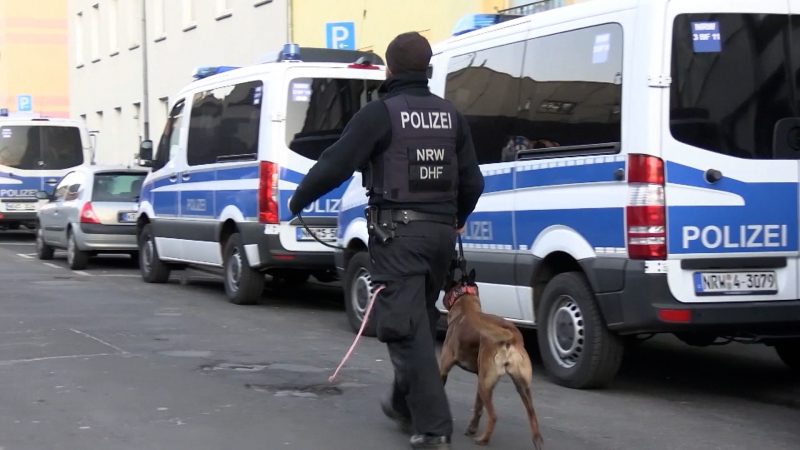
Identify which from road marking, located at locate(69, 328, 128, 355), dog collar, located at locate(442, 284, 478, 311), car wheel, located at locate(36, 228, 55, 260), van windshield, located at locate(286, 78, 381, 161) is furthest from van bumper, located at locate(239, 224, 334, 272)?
car wheel, located at locate(36, 228, 55, 260)

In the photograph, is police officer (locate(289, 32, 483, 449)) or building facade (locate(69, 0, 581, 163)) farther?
building facade (locate(69, 0, 581, 163))

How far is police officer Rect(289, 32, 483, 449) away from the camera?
17.6 ft

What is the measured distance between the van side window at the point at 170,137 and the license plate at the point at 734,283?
7964mm

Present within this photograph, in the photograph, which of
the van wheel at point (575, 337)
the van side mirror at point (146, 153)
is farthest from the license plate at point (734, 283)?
the van side mirror at point (146, 153)

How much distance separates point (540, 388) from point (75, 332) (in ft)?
14.2

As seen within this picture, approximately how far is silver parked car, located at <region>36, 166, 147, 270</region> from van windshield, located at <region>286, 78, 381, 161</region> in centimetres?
601

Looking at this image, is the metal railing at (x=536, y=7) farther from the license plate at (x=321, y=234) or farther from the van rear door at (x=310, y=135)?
the license plate at (x=321, y=234)

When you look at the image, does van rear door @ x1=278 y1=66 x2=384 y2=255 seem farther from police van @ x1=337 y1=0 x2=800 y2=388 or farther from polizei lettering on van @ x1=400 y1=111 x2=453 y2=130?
polizei lettering on van @ x1=400 y1=111 x2=453 y2=130

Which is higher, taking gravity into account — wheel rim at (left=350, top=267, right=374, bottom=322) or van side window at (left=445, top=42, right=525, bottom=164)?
van side window at (left=445, top=42, right=525, bottom=164)

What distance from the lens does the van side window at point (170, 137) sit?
44.2 feet

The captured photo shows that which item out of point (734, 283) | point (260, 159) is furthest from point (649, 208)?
point (260, 159)

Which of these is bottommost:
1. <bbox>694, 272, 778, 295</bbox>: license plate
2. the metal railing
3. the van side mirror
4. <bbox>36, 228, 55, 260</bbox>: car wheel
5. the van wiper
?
<bbox>36, 228, 55, 260</bbox>: car wheel

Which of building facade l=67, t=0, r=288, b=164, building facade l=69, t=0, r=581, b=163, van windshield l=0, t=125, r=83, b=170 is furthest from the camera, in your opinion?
building facade l=67, t=0, r=288, b=164

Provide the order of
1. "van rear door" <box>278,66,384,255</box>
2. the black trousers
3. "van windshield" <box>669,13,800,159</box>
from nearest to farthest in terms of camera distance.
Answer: the black trousers → "van windshield" <box>669,13,800,159</box> → "van rear door" <box>278,66,384,255</box>
